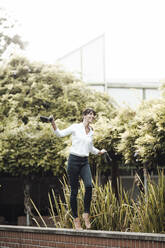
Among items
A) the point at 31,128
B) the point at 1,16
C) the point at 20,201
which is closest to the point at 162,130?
the point at 31,128

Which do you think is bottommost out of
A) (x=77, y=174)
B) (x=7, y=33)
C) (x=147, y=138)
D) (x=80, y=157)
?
(x=77, y=174)

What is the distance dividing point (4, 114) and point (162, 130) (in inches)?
285

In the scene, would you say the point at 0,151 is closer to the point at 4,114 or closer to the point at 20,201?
the point at 4,114

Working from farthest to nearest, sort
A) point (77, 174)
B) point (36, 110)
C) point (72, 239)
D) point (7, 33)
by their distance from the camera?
point (7, 33)
point (36, 110)
point (72, 239)
point (77, 174)

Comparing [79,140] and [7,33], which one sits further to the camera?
[7,33]

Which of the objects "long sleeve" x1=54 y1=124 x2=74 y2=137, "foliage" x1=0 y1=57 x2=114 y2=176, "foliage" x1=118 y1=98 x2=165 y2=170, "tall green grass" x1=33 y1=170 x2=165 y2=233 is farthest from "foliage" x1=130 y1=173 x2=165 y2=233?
"foliage" x1=0 y1=57 x2=114 y2=176

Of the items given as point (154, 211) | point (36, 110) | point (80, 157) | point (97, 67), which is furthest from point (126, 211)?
point (97, 67)

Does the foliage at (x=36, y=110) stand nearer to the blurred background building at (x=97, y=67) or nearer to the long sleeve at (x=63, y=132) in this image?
the blurred background building at (x=97, y=67)

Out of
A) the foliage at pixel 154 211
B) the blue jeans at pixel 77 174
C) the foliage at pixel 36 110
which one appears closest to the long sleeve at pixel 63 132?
the blue jeans at pixel 77 174

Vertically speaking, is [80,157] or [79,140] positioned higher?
[79,140]

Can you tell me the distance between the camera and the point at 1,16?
2542 centimetres

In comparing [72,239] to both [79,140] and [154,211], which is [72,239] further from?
[79,140]

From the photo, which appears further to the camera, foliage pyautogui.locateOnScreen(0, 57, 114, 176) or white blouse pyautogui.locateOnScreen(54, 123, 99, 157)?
foliage pyautogui.locateOnScreen(0, 57, 114, 176)

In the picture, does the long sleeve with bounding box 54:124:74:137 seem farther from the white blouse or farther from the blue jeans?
the blue jeans
